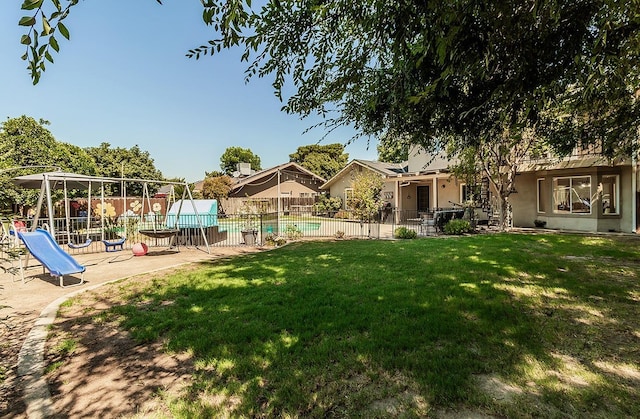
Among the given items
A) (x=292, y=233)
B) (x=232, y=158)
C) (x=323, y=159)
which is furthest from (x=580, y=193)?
(x=232, y=158)

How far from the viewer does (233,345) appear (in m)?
3.51

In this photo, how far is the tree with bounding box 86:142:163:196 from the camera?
1142 inches

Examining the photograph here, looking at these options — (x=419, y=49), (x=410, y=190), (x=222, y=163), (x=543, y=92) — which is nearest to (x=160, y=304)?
(x=419, y=49)

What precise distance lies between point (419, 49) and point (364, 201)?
15.5m

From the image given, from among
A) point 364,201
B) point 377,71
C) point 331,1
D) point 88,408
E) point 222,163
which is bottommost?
point 88,408

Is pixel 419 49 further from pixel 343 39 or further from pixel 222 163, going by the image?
pixel 222 163

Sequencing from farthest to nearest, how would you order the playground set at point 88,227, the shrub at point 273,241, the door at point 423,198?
→ 1. the door at point 423,198
2. the shrub at point 273,241
3. the playground set at point 88,227

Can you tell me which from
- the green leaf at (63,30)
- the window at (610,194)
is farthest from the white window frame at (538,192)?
the green leaf at (63,30)

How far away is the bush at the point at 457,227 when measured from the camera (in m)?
14.7

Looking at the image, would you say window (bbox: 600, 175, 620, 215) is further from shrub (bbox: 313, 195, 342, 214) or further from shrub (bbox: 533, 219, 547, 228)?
shrub (bbox: 313, 195, 342, 214)

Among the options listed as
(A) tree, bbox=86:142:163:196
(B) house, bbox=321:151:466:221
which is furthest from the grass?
(A) tree, bbox=86:142:163:196

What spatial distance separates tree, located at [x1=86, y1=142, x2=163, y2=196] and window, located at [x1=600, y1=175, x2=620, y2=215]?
3323cm

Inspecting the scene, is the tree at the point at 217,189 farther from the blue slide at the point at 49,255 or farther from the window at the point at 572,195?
the window at the point at 572,195

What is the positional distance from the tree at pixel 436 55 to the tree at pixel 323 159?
4407 centimetres
